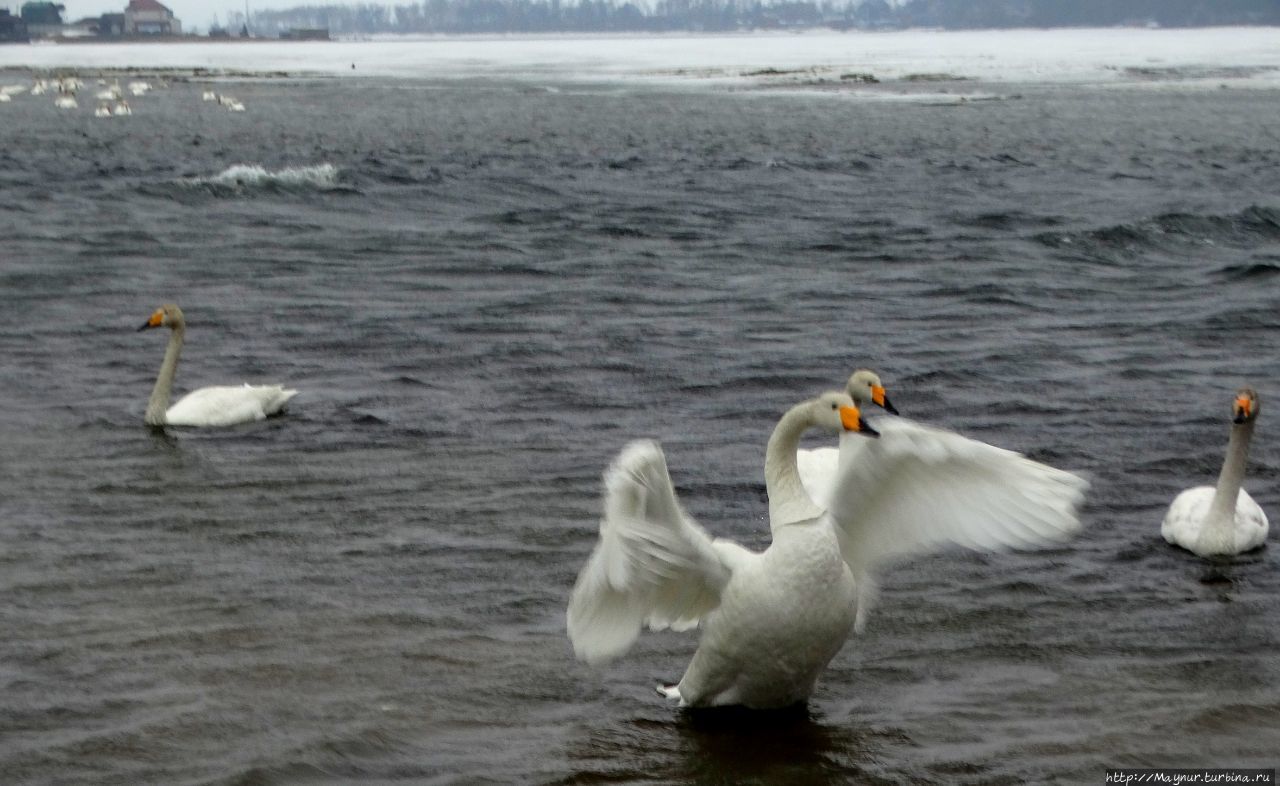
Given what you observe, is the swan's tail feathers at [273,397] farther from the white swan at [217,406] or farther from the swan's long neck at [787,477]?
the swan's long neck at [787,477]

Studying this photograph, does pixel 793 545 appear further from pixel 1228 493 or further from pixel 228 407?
pixel 228 407

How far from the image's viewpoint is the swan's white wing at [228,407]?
12289mm

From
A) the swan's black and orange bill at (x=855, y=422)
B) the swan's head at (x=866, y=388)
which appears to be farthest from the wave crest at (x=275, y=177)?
the swan's black and orange bill at (x=855, y=422)

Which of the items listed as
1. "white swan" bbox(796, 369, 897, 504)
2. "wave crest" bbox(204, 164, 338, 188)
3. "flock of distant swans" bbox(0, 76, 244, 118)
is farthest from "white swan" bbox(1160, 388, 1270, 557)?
"flock of distant swans" bbox(0, 76, 244, 118)

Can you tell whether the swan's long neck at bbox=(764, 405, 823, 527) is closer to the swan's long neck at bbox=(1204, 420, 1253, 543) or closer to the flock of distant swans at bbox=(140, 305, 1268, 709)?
the flock of distant swans at bbox=(140, 305, 1268, 709)

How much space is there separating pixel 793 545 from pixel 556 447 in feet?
17.2

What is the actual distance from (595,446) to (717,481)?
1.20 meters

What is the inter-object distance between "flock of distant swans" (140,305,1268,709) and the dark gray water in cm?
42

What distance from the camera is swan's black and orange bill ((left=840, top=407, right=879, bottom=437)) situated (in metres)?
6.55

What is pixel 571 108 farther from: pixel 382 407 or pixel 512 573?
pixel 512 573

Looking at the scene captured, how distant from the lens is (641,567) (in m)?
6.48

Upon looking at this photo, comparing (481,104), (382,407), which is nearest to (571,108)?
(481,104)

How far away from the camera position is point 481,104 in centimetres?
4972

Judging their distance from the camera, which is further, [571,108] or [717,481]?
[571,108]
